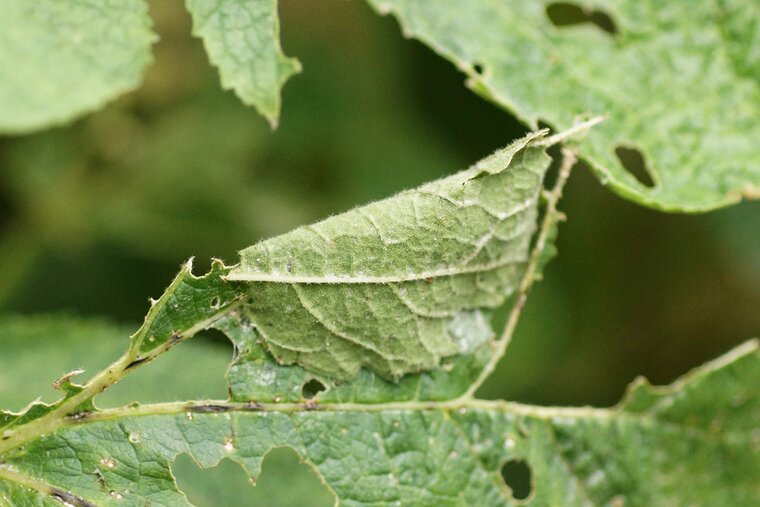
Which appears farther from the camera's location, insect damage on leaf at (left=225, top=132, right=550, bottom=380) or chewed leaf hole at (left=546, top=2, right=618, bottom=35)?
chewed leaf hole at (left=546, top=2, right=618, bottom=35)

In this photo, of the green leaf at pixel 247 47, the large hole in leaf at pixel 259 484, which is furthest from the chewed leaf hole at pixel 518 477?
the green leaf at pixel 247 47

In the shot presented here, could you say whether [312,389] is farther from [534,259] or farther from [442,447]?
[534,259]

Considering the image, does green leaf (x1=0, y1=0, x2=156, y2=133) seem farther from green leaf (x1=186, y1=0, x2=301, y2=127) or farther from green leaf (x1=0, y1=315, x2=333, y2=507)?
green leaf (x1=0, y1=315, x2=333, y2=507)

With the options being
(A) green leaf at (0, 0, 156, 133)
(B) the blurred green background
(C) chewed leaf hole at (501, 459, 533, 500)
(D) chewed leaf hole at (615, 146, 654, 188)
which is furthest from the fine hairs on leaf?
(B) the blurred green background

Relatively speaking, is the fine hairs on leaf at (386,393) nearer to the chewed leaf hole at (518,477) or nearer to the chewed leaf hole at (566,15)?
the chewed leaf hole at (518,477)

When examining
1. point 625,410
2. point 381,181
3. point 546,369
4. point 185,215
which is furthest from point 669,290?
point 185,215

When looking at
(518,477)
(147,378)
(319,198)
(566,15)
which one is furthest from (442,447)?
(319,198)
